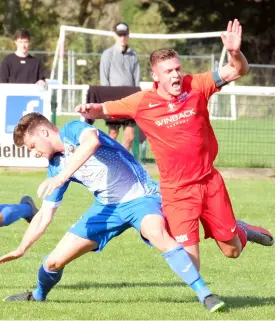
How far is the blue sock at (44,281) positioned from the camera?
307 inches

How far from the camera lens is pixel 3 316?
734 centimetres

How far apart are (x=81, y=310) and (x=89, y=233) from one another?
56 centimetres

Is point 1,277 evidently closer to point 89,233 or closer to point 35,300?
point 35,300

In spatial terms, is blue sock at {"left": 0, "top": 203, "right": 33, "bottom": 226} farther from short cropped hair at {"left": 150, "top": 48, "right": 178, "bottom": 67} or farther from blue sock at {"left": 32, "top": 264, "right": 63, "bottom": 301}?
short cropped hair at {"left": 150, "top": 48, "right": 178, "bottom": 67}

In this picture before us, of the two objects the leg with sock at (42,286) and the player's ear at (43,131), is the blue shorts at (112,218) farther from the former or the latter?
the player's ear at (43,131)

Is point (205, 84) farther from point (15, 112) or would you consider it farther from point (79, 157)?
point (15, 112)

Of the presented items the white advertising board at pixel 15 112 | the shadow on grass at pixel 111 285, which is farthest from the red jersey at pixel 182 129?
the white advertising board at pixel 15 112

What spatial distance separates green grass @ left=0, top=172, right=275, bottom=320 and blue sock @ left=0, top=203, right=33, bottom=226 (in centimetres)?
53

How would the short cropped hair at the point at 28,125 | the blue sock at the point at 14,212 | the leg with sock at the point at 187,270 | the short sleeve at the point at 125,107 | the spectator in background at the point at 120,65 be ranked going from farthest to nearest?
the spectator in background at the point at 120,65 → the blue sock at the point at 14,212 → the short sleeve at the point at 125,107 → the short cropped hair at the point at 28,125 → the leg with sock at the point at 187,270

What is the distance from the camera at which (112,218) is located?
7617 millimetres

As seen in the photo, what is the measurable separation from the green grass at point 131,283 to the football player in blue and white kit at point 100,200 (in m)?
0.33

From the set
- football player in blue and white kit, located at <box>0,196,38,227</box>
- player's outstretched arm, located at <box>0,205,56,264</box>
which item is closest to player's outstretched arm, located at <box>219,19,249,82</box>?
Result: player's outstretched arm, located at <box>0,205,56,264</box>

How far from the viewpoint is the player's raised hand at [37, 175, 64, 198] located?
6746 mm

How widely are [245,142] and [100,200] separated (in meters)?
12.2
